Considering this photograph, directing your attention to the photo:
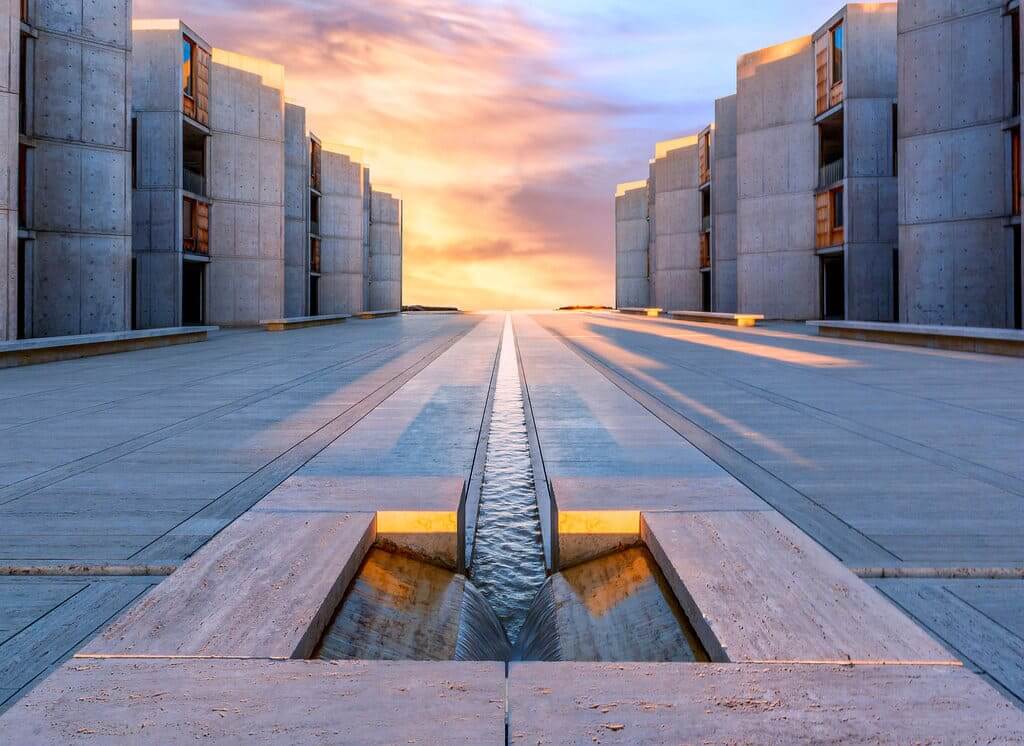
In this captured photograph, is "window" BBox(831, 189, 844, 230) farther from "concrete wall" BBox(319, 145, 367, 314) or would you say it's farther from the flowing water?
"concrete wall" BBox(319, 145, 367, 314)

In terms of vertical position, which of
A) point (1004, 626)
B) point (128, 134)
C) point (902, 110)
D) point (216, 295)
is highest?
point (902, 110)

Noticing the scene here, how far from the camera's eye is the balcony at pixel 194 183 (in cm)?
3180

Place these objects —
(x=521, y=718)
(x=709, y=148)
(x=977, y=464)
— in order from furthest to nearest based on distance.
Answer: (x=709, y=148) → (x=977, y=464) → (x=521, y=718)

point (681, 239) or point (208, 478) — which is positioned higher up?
point (681, 239)

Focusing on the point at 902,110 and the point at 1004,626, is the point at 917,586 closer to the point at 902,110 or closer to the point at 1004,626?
the point at 1004,626

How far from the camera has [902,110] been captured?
2464cm

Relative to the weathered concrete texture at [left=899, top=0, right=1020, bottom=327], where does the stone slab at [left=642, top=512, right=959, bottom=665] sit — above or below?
below

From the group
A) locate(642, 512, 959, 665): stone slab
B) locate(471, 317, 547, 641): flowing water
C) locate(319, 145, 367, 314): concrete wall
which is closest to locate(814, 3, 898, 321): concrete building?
locate(471, 317, 547, 641): flowing water

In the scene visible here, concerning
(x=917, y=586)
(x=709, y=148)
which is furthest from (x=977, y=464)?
(x=709, y=148)

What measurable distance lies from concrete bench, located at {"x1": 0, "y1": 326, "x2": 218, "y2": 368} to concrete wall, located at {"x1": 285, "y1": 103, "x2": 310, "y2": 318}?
1872 cm

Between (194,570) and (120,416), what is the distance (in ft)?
19.5

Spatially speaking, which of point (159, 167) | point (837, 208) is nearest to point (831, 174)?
point (837, 208)

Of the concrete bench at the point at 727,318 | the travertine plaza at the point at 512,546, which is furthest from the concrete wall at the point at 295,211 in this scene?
the travertine plaza at the point at 512,546

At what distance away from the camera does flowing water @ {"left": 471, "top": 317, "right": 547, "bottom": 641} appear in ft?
13.8
